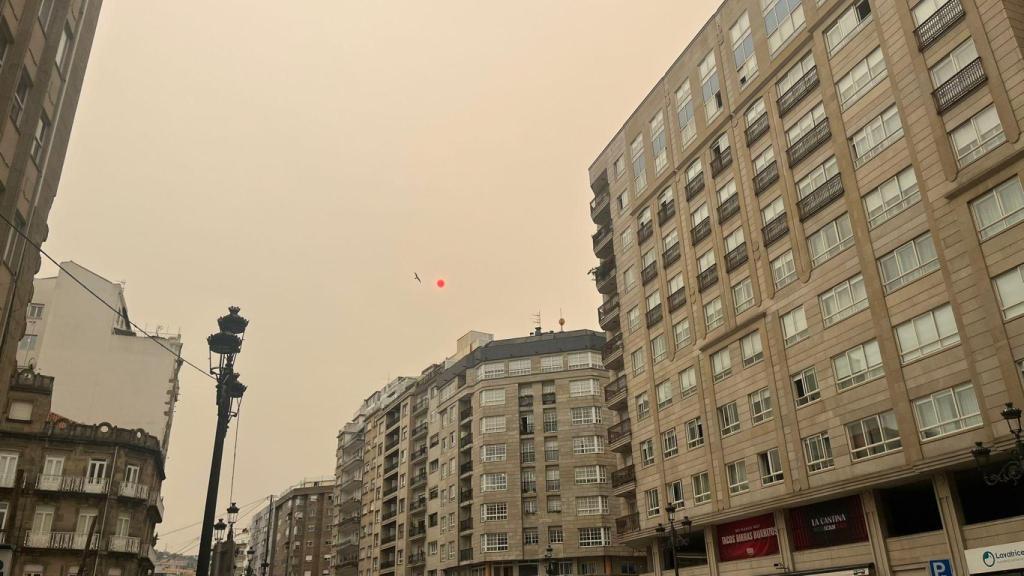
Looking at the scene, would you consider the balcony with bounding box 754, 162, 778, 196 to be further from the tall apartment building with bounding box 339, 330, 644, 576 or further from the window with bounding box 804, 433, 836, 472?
the tall apartment building with bounding box 339, 330, 644, 576

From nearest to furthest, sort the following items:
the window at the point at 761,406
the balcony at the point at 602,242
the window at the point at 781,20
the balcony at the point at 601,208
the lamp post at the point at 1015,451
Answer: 1. the lamp post at the point at 1015,451
2. the window at the point at 761,406
3. the window at the point at 781,20
4. the balcony at the point at 602,242
5. the balcony at the point at 601,208

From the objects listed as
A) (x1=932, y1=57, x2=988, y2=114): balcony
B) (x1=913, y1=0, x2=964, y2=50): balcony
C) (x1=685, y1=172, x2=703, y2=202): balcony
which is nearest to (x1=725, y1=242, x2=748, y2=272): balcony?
(x1=685, y1=172, x2=703, y2=202): balcony

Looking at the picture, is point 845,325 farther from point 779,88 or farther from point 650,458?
point 650,458

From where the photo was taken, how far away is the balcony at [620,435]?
46.2 meters

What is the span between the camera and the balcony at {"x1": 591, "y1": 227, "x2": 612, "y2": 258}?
5172cm

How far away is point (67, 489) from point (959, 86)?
47.6 m

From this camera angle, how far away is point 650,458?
137 ft

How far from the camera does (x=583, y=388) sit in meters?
66.8

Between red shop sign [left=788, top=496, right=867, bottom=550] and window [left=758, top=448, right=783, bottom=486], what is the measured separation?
1.46 meters

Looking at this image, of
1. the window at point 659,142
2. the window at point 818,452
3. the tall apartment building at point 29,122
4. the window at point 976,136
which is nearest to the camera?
the tall apartment building at point 29,122

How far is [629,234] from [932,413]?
23.8m

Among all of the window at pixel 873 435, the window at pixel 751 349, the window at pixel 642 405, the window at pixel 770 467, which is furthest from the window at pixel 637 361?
the window at pixel 873 435

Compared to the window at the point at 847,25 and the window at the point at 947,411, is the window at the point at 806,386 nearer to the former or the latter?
the window at the point at 947,411

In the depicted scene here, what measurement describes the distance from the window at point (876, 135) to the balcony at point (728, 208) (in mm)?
7357
